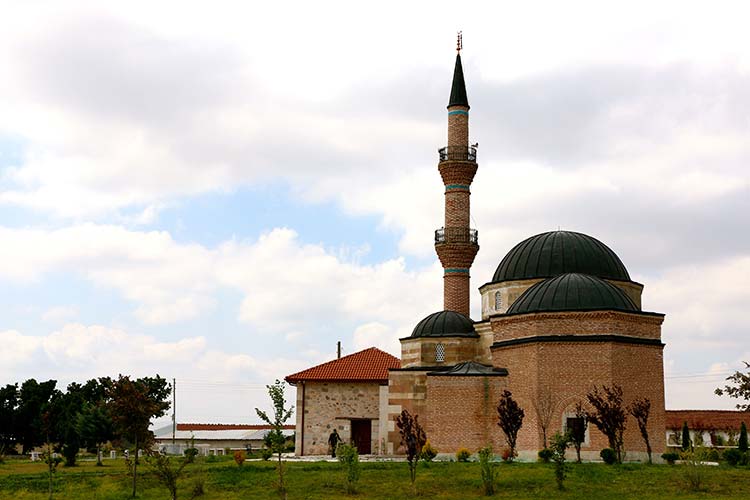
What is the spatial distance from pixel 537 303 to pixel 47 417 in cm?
2517

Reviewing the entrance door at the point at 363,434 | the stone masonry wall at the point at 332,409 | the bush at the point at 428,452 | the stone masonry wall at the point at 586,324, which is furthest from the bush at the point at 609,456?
the entrance door at the point at 363,434

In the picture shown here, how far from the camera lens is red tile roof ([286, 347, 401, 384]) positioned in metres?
40.4

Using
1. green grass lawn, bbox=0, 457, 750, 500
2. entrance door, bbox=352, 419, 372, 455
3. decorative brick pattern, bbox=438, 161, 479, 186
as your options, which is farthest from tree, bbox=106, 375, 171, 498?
decorative brick pattern, bbox=438, 161, 479, 186

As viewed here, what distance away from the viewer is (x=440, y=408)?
112 feet

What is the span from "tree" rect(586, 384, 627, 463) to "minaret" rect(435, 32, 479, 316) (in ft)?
41.7

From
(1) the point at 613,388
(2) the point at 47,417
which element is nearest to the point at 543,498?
(1) the point at 613,388

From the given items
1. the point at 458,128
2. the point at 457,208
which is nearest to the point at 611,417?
the point at 457,208

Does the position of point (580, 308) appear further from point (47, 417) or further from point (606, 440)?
point (47, 417)

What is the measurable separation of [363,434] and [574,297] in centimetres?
1269

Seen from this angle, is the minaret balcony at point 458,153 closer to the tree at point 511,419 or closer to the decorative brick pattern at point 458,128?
the decorative brick pattern at point 458,128

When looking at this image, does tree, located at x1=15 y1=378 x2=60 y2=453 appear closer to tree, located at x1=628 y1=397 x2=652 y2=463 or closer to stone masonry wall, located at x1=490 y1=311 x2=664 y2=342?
stone masonry wall, located at x1=490 y1=311 x2=664 y2=342

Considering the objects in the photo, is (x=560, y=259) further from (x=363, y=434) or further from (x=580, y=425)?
(x=363, y=434)

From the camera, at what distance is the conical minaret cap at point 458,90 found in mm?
45500

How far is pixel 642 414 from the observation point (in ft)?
98.8
